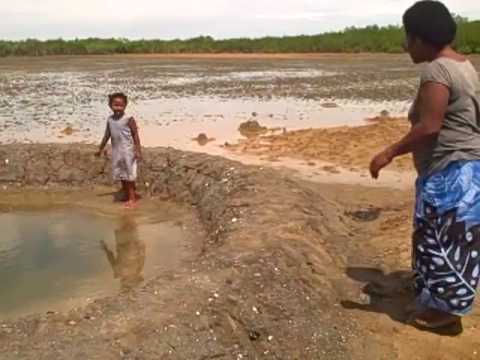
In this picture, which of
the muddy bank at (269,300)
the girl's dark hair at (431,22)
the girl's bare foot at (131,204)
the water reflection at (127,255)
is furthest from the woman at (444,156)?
the girl's bare foot at (131,204)

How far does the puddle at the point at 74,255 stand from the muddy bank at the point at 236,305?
526 mm

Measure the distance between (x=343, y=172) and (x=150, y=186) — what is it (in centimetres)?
251

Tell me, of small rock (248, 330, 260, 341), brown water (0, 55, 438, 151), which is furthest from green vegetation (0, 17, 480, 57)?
small rock (248, 330, 260, 341)

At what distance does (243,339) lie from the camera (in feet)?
12.7

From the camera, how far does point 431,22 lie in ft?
12.2

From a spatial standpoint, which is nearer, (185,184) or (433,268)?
(433,268)

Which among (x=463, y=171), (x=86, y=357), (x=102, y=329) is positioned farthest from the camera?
(x=463, y=171)

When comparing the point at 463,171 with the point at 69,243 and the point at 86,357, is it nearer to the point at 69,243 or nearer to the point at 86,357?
the point at 86,357

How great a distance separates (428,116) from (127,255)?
3196mm

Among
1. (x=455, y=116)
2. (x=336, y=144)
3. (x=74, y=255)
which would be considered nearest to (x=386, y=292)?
(x=455, y=116)

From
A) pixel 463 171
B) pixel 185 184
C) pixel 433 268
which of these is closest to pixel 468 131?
pixel 463 171

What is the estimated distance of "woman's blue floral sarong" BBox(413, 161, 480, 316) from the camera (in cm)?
382

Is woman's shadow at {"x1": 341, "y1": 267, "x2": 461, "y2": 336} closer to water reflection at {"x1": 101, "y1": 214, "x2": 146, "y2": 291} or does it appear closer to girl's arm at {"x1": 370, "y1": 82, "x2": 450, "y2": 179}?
girl's arm at {"x1": 370, "y1": 82, "x2": 450, "y2": 179}

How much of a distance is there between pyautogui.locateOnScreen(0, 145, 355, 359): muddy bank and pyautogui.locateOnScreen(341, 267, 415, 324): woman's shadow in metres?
0.19
